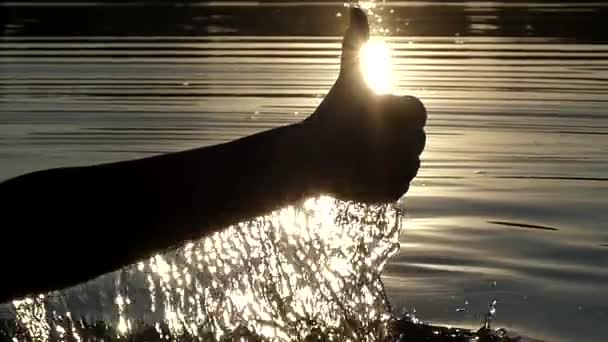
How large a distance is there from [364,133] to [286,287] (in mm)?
3533

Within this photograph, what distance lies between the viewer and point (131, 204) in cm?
457

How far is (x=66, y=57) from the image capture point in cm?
3067

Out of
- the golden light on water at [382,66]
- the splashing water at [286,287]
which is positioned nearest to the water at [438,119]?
the golden light on water at [382,66]

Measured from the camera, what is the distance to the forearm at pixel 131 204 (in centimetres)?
450

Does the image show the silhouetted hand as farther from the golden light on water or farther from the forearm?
the golden light on water

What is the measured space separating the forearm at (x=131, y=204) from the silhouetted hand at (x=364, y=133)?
12 cm

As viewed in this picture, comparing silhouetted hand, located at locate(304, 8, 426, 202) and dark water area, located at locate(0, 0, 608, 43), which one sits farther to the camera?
dark water area, located at locate(0, 0, 608, 43)

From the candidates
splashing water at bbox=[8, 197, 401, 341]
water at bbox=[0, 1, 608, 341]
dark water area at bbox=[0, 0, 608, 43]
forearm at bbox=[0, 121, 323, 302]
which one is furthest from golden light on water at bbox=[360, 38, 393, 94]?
forearm at bbox=[0, 121, 323, 302]

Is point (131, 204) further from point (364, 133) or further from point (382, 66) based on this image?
Answer: point (382, 66)

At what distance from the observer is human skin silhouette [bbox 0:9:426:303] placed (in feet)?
14.8

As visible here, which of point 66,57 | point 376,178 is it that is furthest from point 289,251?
point 66,57

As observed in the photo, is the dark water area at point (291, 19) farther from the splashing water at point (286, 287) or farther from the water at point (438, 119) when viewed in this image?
the splashing water at point (286, 287)

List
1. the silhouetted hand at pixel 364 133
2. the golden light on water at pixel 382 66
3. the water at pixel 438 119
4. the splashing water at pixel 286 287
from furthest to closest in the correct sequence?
the golden light on water at pixel 382 66 → the water at pixel 438 119 → the splashing water at pixel 286 287 → the silhouetted hand at pixel 364 133

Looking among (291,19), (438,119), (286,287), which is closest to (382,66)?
(438,119)
